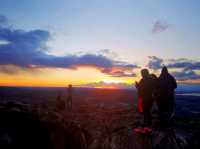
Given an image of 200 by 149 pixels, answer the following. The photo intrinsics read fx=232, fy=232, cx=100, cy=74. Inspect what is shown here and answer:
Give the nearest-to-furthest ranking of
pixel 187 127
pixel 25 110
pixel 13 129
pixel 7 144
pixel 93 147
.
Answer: pixel 7 144 → pixel 13 129 → pixel 25 110 → pixel 93 147 → pixel 187 127

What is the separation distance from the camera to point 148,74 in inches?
530

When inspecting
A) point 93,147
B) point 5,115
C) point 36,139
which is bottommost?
point 93,147

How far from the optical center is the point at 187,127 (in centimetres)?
1473

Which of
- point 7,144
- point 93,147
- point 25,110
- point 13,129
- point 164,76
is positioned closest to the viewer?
point 7,144

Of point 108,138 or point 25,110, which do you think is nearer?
point 25,110

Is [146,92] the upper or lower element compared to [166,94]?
upper

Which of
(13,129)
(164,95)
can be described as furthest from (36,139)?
(164,95)

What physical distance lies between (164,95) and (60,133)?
20.8 ft

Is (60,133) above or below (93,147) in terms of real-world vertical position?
above

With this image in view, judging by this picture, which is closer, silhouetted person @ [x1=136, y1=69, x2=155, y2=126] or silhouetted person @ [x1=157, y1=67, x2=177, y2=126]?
silhouetted person @ [x1=136, y1=69, x2=155, y2=126]

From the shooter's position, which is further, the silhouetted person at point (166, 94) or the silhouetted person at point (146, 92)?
the silhouetted person at point (166, 94)

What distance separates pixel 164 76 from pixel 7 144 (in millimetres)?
9064

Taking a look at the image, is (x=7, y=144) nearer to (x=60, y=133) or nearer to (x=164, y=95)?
(x=60, y=133)

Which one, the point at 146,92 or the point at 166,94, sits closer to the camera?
the point at 146,92
